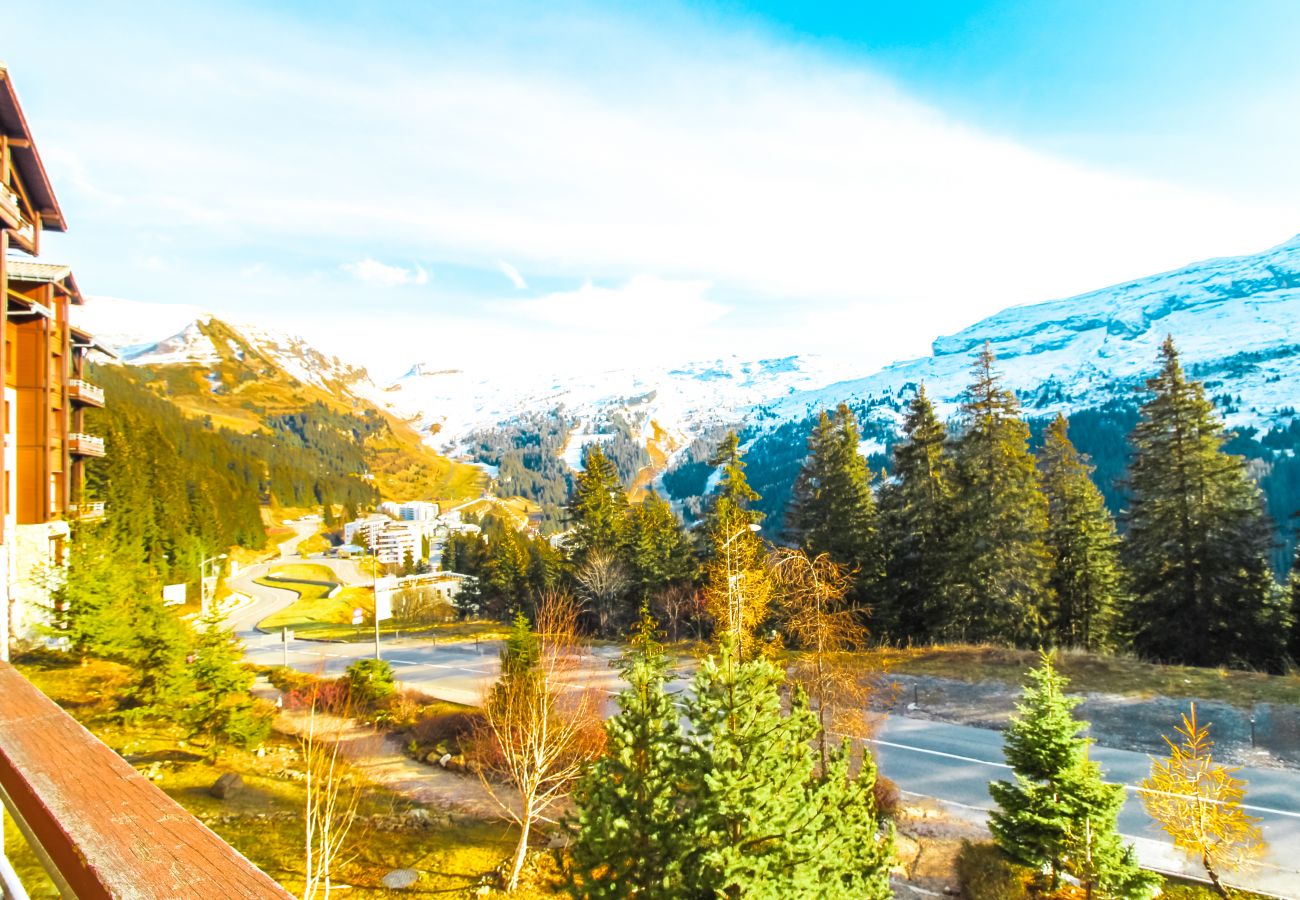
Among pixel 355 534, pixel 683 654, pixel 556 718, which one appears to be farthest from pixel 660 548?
pixel 355 534

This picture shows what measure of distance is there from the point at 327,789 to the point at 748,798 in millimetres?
8405

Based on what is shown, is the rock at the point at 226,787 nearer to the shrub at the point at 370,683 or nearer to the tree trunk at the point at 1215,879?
the shrub at the point at 370,683

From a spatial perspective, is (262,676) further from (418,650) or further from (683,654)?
(683,654)

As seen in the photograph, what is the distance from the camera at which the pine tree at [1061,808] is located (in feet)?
41.7

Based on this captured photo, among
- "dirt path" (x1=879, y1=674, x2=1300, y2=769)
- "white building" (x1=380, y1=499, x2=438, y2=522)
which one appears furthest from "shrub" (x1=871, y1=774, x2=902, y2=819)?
"white building" (x1=380, y1=499, x2=438, y2=522)

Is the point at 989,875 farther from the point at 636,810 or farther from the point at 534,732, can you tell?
the point at 534,732

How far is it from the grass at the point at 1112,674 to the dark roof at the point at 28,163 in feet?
105

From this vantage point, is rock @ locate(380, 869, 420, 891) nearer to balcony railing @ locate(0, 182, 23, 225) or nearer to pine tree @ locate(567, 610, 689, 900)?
pine tree @ locate(567, 610, 689, 900)

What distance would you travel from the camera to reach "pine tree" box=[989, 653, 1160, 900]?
12.7 metres

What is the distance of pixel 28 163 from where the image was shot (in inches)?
687

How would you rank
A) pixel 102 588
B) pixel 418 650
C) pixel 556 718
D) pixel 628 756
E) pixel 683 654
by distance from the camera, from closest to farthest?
pixel 628 756 < pixel 556 718 < pixel 102 588 < pixel 683 654 < pixel 418 650

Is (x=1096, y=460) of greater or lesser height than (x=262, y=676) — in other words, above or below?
above

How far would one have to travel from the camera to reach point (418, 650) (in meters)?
40.0

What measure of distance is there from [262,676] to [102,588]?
476 inches
